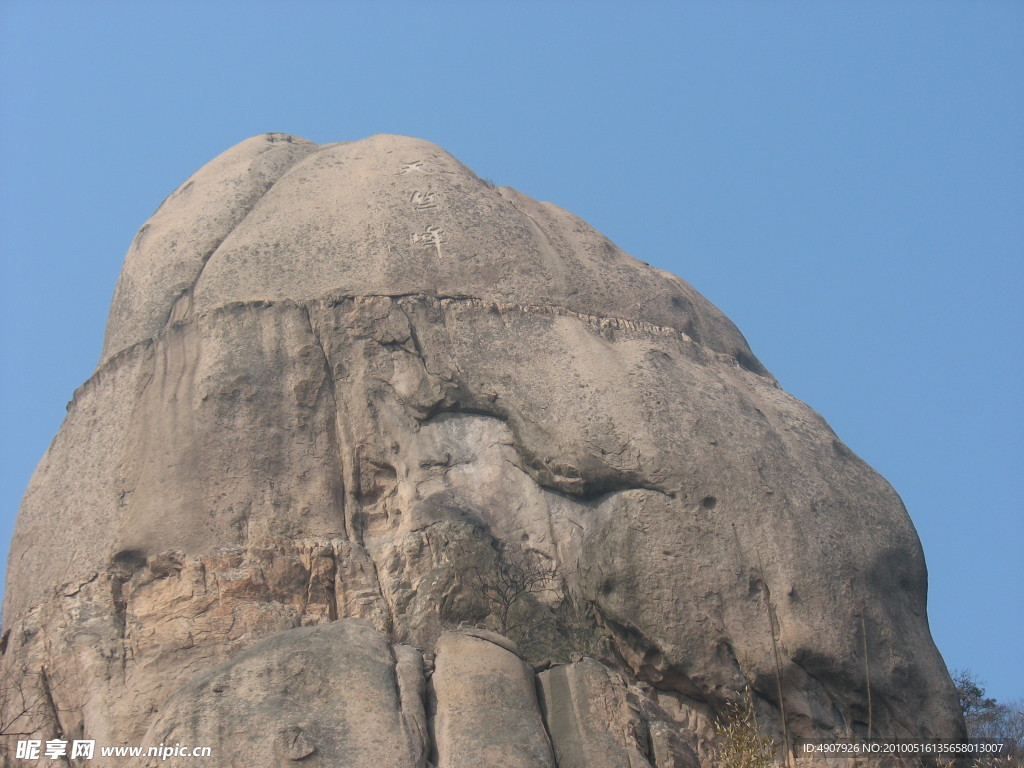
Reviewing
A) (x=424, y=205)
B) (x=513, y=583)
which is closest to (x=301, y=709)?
(x=513, y=583)

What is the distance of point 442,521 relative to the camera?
13500 millimetres

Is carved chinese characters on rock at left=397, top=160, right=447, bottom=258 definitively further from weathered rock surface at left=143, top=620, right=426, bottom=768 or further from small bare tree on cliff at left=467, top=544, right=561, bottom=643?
weathered rock surface at left=143, top=620, right=426, bottom=768

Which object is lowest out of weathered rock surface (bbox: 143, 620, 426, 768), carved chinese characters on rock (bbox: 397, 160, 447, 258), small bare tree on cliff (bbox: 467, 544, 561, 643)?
weathered rock surface (bbox: 143, 620, 426, 768)

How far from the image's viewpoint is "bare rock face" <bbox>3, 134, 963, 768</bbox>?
11.9 m

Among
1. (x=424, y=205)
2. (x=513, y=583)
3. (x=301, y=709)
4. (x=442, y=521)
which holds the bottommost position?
(x=301, y=709)

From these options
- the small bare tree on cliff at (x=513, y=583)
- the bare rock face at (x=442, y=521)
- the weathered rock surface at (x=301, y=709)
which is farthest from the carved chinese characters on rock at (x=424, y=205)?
the weathered rock surface at (x=301, y=709)

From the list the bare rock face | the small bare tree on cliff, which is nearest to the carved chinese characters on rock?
the bare rock face

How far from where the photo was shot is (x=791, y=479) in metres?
13.9

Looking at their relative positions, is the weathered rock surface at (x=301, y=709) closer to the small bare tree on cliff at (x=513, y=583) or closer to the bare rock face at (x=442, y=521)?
the bare rock face at (x=442, y=521)

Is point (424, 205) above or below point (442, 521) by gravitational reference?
above

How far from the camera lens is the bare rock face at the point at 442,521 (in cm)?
1190

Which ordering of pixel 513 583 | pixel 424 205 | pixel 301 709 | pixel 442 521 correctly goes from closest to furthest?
pixel 301 709 < pixel 513 583 < pixel 442 521 < pixel 424 205

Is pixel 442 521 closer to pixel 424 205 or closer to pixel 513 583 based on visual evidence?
pixel 513 583

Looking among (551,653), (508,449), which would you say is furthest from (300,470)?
(551,653)
